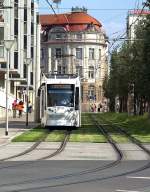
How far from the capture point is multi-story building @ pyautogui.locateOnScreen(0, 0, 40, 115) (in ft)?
243

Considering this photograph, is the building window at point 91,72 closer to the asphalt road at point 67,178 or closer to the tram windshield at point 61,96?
the tram windshield at point 61,96

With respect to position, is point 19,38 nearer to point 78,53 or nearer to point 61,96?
point 61,96

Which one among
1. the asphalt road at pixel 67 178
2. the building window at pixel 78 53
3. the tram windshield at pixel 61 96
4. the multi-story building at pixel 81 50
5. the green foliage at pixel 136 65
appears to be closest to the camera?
the asphalt road at pixel 67 178

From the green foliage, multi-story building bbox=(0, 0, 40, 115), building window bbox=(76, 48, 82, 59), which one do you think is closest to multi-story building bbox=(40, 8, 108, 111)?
building window bbox=(76, 48, 82, 59)

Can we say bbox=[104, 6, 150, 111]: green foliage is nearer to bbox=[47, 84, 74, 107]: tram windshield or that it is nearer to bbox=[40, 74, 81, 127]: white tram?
bbox=[40, 74, 81, 127]: white tram

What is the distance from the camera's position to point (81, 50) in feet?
496

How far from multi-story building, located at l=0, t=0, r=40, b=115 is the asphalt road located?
50403mm

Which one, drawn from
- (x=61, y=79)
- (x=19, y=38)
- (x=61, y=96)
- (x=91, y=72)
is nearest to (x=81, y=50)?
(x=91, y=72)

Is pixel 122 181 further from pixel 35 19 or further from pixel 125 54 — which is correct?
pixel 35 19

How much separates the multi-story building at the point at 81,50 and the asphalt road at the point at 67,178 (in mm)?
125813

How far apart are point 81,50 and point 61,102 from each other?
109259 millimetres

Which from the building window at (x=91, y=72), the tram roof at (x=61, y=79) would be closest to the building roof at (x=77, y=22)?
the building window at (x=91, y=72)

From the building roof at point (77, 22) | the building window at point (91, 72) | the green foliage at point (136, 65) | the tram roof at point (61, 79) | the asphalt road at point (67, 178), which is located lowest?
the asphalt road at point (67, 178)

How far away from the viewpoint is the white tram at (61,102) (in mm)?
42281
